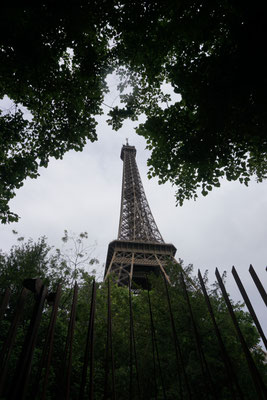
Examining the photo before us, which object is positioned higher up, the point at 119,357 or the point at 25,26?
the point at 25,26

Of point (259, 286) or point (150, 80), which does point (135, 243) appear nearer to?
point (150, 80)

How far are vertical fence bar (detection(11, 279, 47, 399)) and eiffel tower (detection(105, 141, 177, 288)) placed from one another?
17501mm

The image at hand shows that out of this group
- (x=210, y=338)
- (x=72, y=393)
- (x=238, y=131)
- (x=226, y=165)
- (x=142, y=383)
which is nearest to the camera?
(x=238, y=131)

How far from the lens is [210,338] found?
9.04 metres

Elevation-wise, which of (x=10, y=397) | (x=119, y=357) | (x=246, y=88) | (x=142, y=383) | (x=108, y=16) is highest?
→ (x=108, y=16)

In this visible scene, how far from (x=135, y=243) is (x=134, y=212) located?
12.0 metres

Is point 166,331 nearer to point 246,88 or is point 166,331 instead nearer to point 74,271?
point 74,271

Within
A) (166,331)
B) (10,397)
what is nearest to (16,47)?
(10,397)

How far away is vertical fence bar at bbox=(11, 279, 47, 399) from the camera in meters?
2.39

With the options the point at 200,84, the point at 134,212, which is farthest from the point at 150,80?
the point at 134,212

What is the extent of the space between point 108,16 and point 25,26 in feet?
5.50

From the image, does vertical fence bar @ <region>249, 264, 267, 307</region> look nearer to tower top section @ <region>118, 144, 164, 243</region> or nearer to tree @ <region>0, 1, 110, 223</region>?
tree @ <region>0, 1, 110, 223</region>

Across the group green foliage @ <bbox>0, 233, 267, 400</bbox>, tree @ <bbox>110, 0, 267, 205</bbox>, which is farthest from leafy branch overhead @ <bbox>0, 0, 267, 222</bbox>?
green foliage @ <bbox>0, 233, 267, 400</bbox>

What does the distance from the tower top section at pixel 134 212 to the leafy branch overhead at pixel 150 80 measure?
103 ft
